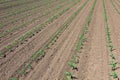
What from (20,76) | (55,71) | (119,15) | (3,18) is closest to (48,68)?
(55,71)

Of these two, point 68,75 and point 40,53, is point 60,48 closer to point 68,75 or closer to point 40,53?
point 40,53

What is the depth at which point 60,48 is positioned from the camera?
13.9 metres

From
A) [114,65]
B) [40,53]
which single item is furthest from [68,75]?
[40,53]

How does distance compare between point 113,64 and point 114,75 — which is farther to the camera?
point 113,64

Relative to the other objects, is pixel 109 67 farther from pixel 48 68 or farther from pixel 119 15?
pixel 119 15

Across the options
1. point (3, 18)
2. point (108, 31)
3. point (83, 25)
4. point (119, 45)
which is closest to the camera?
point (119, 45)

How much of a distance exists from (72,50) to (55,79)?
3.45 metres

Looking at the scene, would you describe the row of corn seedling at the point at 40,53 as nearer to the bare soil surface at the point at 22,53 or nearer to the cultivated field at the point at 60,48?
the cultivated field at the point at 60,48

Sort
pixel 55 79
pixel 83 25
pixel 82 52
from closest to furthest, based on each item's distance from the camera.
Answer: pixel 55 79
pixel 82 52
pixel 83 25

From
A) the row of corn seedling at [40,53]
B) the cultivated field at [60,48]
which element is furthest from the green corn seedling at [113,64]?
the row of corn seedling at [40,53]

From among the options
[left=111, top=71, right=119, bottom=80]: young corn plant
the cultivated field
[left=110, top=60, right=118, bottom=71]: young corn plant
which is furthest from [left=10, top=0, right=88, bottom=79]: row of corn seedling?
[left=111, top=71, right=119, bottom=80]: young corn plant

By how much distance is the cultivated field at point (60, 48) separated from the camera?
10.8 meters

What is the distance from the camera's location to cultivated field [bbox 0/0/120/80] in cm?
1080

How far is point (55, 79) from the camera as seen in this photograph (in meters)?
10.3
